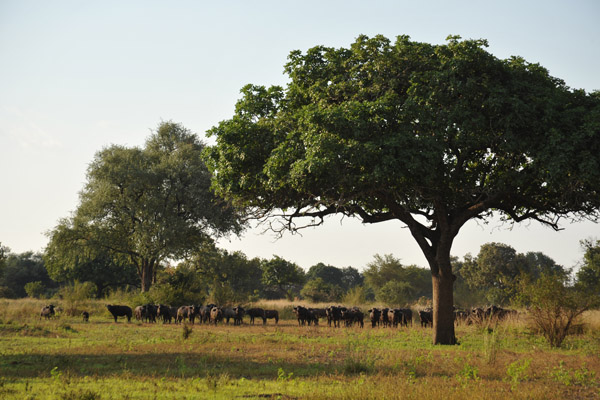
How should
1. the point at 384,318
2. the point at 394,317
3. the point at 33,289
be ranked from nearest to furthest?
1. the point at 394,317
2. the point at 384,318
3. the point at 33,289

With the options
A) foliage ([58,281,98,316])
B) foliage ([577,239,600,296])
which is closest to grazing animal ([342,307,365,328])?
foliage ([58,281,98,316])

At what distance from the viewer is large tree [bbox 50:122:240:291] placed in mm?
40531

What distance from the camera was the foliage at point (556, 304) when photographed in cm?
1891

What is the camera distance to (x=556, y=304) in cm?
1892

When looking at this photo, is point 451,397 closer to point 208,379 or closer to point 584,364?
point 208,379

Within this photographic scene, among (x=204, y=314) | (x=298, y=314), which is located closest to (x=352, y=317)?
(x=298, y=314)

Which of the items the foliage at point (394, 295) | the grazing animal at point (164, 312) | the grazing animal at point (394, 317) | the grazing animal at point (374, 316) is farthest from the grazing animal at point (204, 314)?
the foliage at point (394, 295)

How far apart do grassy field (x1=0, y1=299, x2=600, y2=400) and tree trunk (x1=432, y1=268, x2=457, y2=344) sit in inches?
28.3

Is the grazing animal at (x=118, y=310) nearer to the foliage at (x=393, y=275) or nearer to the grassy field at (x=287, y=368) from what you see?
the grassy field at (x=287, y=368)

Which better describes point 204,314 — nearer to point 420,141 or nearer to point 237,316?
point 237,316

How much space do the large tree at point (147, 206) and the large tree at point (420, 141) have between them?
2114cm

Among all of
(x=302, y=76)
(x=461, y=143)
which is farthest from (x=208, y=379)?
(x=302, y=76)

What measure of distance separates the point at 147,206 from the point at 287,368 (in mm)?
31301

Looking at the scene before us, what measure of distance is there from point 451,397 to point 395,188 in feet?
33.3
